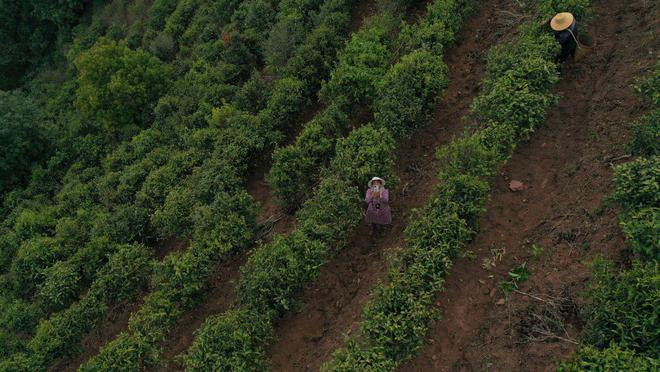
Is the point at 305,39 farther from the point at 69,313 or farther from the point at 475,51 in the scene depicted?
the point at 69,313

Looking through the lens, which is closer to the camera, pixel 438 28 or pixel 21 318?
pixel 21 318

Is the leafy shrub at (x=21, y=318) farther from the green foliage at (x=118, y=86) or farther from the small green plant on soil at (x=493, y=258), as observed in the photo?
the small green plant on soil at (x=493, y=258)

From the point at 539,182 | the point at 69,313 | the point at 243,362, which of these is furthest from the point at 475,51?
the point at 69,313

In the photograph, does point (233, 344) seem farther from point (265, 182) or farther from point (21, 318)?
point (21, 318)

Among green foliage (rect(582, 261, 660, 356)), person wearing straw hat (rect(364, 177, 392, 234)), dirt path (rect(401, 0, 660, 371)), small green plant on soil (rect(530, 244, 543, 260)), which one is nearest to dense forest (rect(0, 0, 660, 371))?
green foliage (rect(582, 261, 660, 356))

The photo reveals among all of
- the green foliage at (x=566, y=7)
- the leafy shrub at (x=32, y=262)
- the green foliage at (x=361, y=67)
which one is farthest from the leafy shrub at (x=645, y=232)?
the leafy shrub at (x=32, y=262)

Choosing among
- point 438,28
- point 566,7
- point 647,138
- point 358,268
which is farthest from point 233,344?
point 566,7
